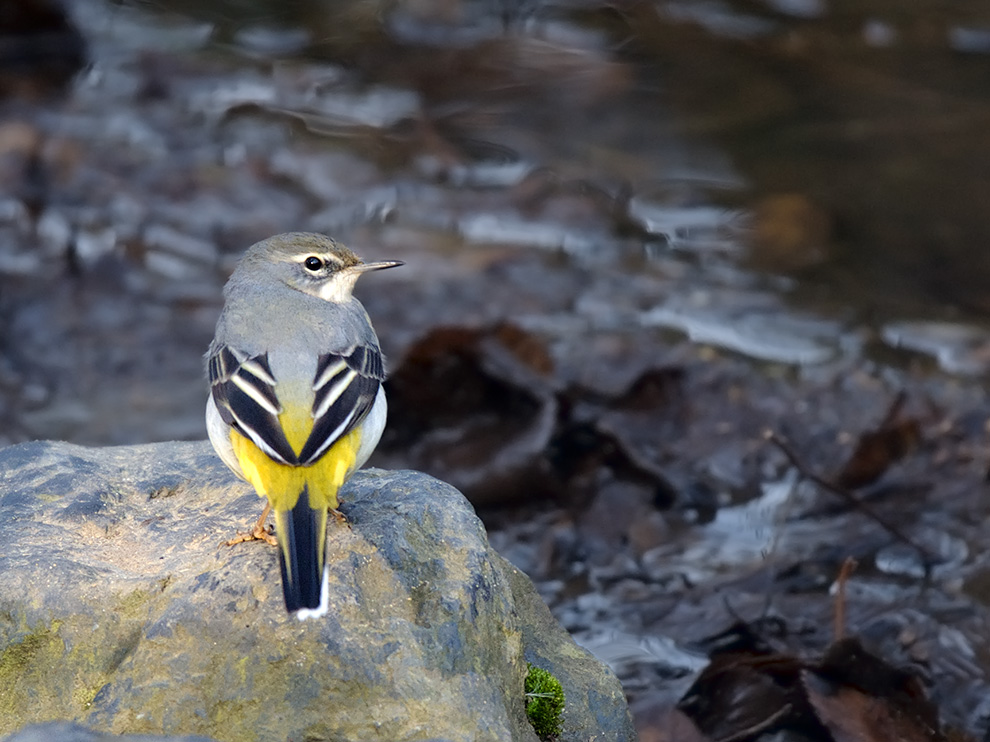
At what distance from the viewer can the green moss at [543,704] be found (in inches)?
172

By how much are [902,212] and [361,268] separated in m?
6.71

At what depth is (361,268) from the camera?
5477 millimetres

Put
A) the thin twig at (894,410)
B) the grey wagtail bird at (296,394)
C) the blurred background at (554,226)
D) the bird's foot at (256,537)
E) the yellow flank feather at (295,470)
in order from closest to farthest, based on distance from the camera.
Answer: the grey wagtail bird at (296,394)
the yellow flank feather at (295,470)
the bird's foot at (256,537)
the blurred background at (554,226)
the thin twig at (894,410)

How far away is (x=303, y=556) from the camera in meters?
3.94

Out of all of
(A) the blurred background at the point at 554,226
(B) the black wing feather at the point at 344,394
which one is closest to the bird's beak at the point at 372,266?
(B) the black wing feather at the point at 344,394

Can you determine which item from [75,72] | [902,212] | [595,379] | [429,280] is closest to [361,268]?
[595,379]

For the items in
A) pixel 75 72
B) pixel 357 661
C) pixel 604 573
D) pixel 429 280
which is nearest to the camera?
pixel 357 661

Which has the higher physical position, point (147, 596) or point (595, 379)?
point (147, 596)

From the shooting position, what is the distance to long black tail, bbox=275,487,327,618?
152 inches

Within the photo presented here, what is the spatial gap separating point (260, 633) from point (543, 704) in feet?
3.34

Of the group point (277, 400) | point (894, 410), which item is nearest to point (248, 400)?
point (277, 400)

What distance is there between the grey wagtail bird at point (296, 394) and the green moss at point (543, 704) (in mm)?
891

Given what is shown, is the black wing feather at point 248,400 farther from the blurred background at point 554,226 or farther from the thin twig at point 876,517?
the thin twig at point 876,517

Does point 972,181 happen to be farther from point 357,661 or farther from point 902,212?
point 357,661
